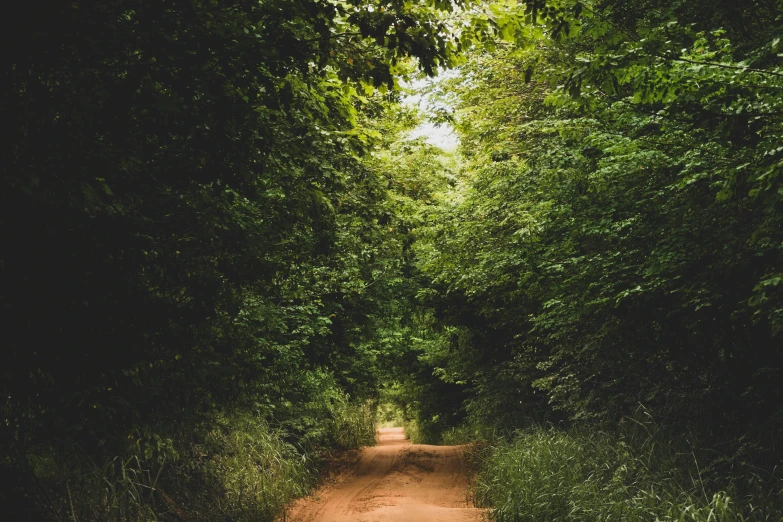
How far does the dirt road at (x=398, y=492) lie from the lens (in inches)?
382

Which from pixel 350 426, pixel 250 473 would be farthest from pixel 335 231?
pixel 350 426

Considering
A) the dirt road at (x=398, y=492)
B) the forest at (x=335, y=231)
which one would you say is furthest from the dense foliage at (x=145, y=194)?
the dirt road at (x=398, y=492)

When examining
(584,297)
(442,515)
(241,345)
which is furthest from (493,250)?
(241,345)

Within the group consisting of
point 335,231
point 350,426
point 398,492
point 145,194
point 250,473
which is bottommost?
point 398,492

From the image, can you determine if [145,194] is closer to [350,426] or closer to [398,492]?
[398,492]

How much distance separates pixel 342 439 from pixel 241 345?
11100mm

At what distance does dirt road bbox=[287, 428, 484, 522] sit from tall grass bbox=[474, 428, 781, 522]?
1131mm

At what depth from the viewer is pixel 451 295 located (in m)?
17.6

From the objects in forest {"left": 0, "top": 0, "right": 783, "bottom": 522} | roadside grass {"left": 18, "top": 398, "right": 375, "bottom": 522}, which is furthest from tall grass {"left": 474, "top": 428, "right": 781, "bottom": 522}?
roadside grass {"left": 18, "top": 398, "right": 375, "bottom": 522}

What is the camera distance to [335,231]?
25.3 feet

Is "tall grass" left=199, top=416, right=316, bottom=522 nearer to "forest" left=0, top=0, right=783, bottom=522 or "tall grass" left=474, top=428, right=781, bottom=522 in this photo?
"forest" left=0, top=0, right=783, bottom=522

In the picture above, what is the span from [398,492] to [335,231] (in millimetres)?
7744

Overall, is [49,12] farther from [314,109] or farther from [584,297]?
[584,297]

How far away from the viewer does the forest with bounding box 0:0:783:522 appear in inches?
159
